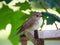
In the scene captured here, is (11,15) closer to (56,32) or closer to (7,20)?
(7,20)

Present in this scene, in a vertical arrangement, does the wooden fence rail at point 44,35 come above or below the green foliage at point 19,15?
below

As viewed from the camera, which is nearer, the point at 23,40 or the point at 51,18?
the point at 51,18

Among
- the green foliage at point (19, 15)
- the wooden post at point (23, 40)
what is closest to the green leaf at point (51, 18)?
the green foliage at point (19, 15)

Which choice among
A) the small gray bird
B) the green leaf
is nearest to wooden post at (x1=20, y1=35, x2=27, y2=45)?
the small gray bird

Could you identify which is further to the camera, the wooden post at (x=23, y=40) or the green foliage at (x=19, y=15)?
the wooden post at (x=23, y=40)

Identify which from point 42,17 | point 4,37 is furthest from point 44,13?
point 4,37

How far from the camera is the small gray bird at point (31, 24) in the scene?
564 mm

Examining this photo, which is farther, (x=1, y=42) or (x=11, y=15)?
(x=1, y=42)

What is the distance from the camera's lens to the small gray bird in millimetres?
564

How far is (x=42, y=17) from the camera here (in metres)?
0.56

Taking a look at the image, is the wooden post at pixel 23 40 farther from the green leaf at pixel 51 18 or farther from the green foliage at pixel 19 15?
the green leaf at pixel 51 18

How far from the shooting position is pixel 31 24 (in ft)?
1.95

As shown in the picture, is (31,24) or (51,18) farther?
(31,24)

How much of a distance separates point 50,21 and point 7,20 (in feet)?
0.45
